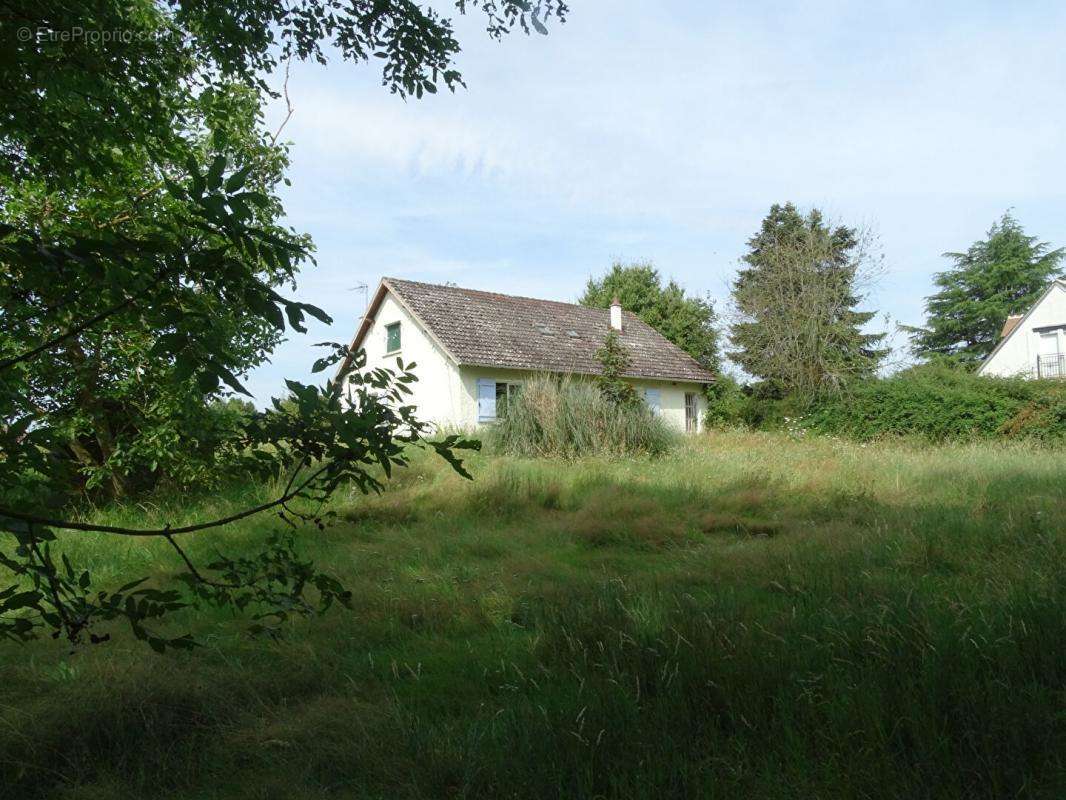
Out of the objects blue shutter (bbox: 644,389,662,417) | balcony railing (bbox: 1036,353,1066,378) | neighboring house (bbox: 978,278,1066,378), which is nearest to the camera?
blue shutter (bbox: 644,389,662,417)

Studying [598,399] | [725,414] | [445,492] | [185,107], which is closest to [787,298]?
[725,414]

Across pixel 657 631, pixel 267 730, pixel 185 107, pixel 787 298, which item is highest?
pixel 787 298

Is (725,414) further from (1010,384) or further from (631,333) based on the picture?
(1010,384)

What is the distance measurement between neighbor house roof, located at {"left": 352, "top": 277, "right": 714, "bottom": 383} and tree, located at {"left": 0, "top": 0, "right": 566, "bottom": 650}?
16471 millimetres

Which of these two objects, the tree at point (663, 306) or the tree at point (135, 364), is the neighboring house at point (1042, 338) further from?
the tree at point (135, 364)

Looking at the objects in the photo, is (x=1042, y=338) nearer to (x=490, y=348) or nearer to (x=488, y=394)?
(x=490, y=348)

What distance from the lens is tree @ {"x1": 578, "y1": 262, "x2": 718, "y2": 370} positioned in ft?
109

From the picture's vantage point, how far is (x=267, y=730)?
3.08 metres

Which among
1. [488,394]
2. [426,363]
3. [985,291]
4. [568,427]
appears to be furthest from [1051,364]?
[568,427]

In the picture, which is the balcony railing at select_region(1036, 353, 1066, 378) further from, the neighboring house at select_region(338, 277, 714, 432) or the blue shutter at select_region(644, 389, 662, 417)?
the blue shutter at select_region(644, 389, 662, 417)

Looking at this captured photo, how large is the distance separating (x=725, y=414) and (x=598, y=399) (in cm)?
1396

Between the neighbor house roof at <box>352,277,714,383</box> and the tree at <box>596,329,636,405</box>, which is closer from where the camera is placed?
the tree at <box>596,329,636,405</box>

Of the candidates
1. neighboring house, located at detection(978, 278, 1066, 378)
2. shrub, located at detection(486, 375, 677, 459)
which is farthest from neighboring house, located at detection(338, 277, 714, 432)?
neighboring house, located at detection(978, 278, 1066, 378)

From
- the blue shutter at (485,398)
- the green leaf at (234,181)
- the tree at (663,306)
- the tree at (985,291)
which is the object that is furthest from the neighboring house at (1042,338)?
the green leaf at (234,181)
